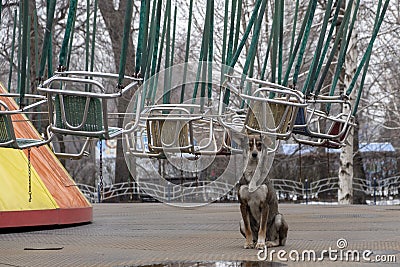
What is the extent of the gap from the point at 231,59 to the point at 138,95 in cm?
108

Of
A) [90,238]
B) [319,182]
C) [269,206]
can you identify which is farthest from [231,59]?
[319,182]

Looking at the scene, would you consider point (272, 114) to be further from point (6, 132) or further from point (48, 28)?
point (6, 132)

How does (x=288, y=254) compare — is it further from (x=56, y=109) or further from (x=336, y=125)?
(x=56, y=109)

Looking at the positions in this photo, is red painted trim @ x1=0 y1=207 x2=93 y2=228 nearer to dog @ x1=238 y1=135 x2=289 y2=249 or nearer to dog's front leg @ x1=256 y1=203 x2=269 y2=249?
dog @ x1=238 y1=135 x2=289 y2=249

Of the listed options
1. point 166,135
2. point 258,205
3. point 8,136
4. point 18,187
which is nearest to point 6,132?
point 8,136

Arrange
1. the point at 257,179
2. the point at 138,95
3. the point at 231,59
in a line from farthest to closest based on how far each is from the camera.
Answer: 1. the point at 257,179
2. the point at 231,59
3. the point at 138,95

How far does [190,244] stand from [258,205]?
46.4 inches

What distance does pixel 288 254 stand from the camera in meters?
6.27

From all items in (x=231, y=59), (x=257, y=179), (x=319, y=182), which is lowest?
(x=319, y=182)

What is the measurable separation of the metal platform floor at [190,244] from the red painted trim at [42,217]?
13 centimetres

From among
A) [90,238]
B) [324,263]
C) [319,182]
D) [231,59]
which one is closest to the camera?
[324,263]

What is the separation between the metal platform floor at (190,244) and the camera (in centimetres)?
598

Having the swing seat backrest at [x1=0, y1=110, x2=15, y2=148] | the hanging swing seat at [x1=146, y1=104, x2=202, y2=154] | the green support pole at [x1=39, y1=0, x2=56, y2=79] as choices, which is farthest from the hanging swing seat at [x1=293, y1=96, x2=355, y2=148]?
the swing seat backrest at [x1=0, y1=110, x2=15, y2=148]

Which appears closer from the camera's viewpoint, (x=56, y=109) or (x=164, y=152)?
(x=56, y=109)
